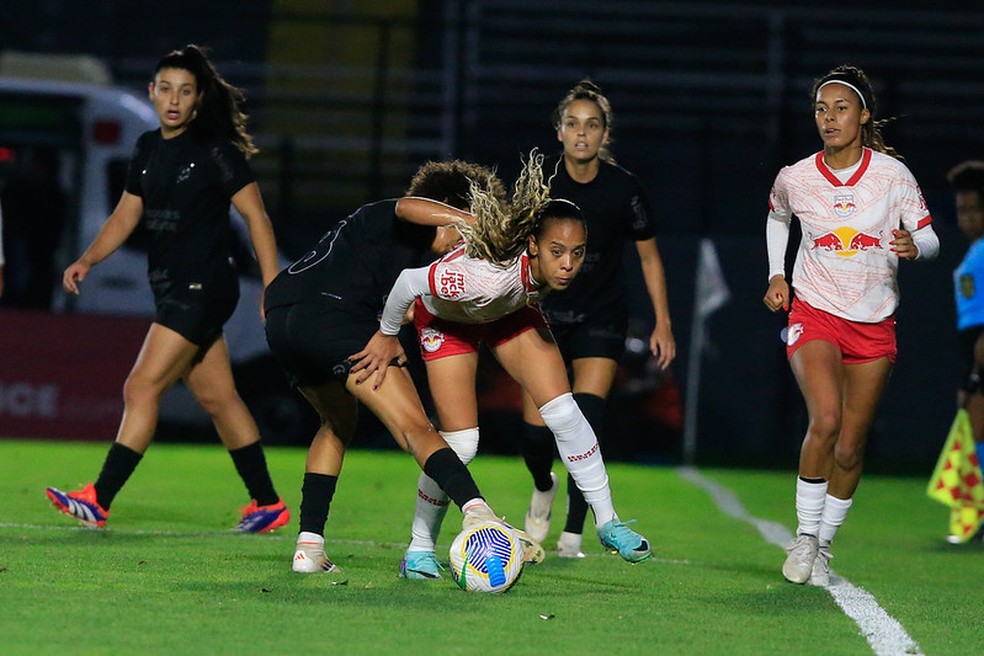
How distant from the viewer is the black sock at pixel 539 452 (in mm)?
8289

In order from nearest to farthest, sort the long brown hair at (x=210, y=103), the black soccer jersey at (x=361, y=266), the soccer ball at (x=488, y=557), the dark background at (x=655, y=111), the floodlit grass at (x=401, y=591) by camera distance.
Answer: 1. the floodlit grass at (x=401, y=591)
2. the soccer ball at (x=488, y=557)
3. the black soccer jersey at (x=361, y=266)
4. the long brown hair at (x=210, y=103)
5. the dark background at (x=655, y=111)

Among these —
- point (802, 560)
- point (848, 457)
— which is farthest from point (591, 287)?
point (802, 560)

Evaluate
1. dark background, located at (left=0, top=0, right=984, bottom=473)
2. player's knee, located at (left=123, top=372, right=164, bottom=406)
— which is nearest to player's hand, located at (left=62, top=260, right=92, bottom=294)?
player's knee, located at (left=123, top=372, right=164, bottom=406)

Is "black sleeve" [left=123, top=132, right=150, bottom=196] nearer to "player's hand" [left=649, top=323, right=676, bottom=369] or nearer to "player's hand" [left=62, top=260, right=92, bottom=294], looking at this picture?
"player's hand" [left=62, top=260, right=92, bottom=294]

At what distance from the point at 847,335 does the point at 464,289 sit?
76.5 inches

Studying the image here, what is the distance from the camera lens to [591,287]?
842 centimetres

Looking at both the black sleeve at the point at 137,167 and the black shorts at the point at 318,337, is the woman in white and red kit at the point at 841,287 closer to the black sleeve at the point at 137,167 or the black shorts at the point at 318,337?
the black shorts at the point at 318,337

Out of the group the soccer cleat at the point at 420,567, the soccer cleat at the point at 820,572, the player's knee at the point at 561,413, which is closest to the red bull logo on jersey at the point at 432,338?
the player's knee at the point at 561,413

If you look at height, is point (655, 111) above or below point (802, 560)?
above

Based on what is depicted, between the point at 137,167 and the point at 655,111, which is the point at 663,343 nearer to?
the point at 137,167

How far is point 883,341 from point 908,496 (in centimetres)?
683

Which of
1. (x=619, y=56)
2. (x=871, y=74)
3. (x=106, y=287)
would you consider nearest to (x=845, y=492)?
(x=106, y=287)

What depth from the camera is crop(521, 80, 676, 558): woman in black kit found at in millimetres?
8219

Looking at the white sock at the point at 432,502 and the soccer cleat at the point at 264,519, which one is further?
the soccer cleat at the point at 264,519
